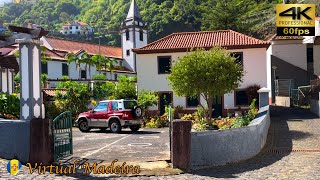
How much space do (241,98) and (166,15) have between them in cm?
6701

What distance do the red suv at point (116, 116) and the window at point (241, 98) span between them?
9.34m

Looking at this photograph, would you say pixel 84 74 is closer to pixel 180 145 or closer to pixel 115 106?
pixel 115 106

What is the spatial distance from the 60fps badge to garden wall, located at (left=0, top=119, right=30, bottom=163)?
12018 mm

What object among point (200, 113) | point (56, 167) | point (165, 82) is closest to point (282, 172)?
point (56, 167)

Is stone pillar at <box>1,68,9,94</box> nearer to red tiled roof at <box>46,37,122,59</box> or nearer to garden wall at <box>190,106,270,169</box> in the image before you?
garden wall at <box>190,106,270,169</box>

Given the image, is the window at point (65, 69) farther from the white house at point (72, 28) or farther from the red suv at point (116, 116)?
the white house at point (72, 28)

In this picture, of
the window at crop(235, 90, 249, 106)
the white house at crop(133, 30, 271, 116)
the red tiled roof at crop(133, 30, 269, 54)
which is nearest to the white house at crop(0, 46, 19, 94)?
the red tiled roof at crop(133, 30, 269, 54)

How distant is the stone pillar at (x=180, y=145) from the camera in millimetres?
10125

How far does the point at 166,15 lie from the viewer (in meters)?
92.4

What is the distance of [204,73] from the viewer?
63.2 feet

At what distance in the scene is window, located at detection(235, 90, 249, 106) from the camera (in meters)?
27.9

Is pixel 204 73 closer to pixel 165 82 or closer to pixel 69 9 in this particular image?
pixel 165 82

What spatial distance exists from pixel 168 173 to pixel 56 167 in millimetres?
2855

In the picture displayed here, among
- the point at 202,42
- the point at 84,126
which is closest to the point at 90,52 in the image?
the point at 202,42
